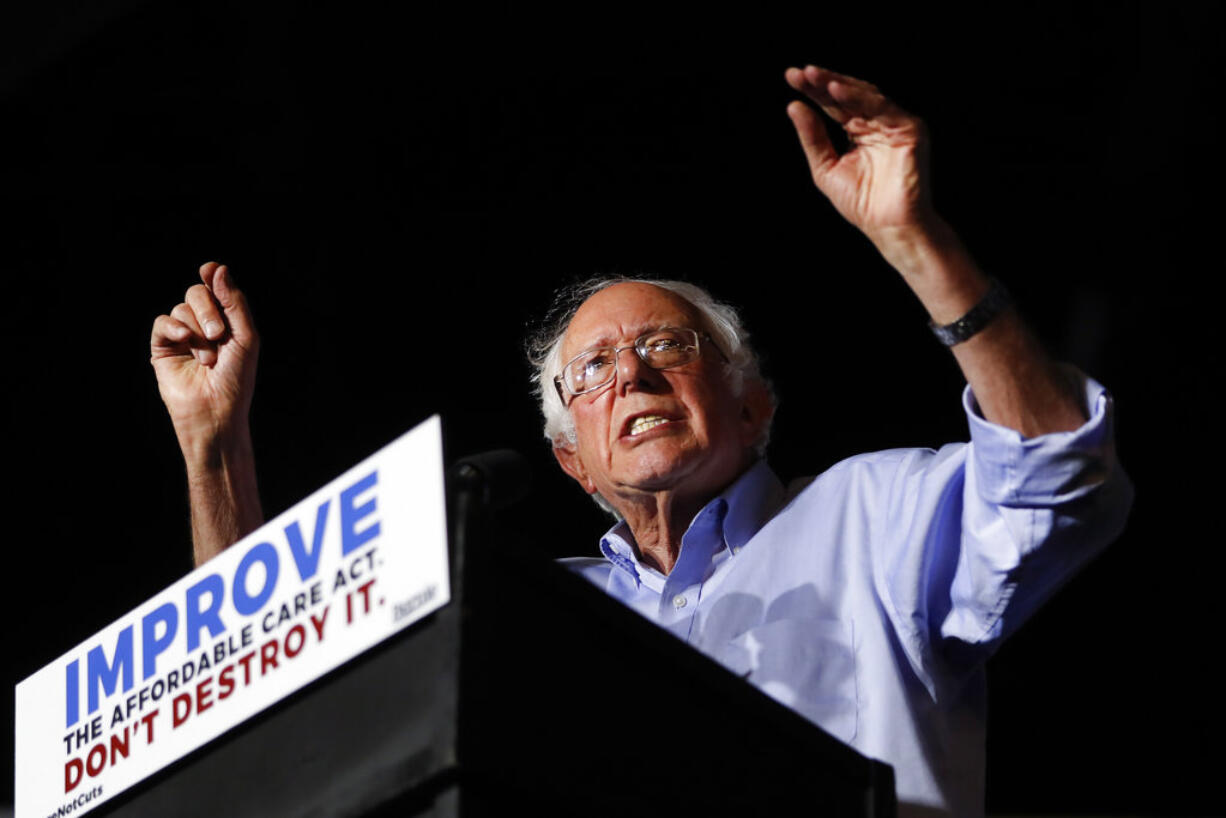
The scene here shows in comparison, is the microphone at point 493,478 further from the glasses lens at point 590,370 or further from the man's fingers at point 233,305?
the glasses lens at point 590,370

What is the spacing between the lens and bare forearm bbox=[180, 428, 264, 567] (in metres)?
2.00

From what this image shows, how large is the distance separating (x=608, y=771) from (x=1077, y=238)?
8.91 feet

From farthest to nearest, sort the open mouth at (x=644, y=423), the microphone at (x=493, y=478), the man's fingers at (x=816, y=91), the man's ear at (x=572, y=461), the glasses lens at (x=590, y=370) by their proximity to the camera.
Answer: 1. the man's ear at (x=572, y=461)
2. the glasses lens at (x=590, y=370)
3. the open mouth at (x=644, y=423)
4. the man's fingers at (x=816, y=91)
5. the microphone at (x=493, y=478)

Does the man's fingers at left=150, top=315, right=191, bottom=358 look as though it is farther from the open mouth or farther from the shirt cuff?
the shirt cuff

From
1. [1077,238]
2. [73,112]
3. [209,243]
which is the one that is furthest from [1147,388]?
[73,112]

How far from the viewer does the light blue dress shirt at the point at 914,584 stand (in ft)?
5.18

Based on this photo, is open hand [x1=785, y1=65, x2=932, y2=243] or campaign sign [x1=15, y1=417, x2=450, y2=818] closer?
campaign sign [x1=15, y1=417, x2=450, y2=818]

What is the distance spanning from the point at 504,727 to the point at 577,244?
2654 mm

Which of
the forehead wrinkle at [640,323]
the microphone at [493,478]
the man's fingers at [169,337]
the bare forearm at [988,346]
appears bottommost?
the microphone at [493,478]

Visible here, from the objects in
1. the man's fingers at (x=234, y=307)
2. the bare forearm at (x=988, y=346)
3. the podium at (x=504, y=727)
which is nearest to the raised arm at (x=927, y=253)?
the bare forearm at (x=988, y=346)

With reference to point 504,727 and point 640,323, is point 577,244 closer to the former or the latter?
point 640,323

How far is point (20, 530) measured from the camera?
12.2ft

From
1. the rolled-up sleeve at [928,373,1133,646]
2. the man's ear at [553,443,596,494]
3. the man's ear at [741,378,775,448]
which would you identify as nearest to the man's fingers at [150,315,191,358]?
the man's ear at [553,443,596,494]

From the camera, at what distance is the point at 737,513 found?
210 cm
